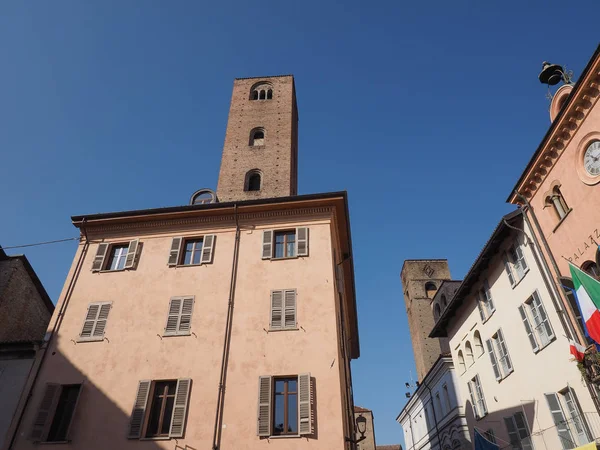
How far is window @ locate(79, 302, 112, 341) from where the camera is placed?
14.0 metres

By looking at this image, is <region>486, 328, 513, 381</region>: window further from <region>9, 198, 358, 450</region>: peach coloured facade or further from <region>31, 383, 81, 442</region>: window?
<region>31, 383, 81, 442</region>: window

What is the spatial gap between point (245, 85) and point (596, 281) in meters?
26.0

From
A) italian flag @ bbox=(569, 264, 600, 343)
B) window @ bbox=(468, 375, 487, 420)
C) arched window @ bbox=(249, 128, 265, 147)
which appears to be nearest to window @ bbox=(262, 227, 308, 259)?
italian flag @ bbox=(569, 264, 600, 343)

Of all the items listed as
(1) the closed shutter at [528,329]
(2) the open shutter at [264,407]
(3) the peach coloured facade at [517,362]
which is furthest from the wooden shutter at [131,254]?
(1) the closed shutter at [528,329]

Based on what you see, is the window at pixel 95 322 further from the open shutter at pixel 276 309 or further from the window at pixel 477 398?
the window at pixel 477 398

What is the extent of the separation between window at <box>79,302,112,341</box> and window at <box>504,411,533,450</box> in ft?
51.6

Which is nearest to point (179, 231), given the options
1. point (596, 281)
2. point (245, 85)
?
point (596, 281)

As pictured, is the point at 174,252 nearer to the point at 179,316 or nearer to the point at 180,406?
the point at 179,316

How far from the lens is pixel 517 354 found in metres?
17.6

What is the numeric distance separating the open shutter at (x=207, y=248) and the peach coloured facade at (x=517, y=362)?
12.2 metres

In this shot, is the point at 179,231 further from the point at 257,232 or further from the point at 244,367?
the point at 244,367

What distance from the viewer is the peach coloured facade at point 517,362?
14.3 meters

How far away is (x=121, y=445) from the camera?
11.7 meters

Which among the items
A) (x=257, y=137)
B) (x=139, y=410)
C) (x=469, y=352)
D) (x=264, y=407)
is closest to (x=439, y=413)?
(x=469, y=352)
